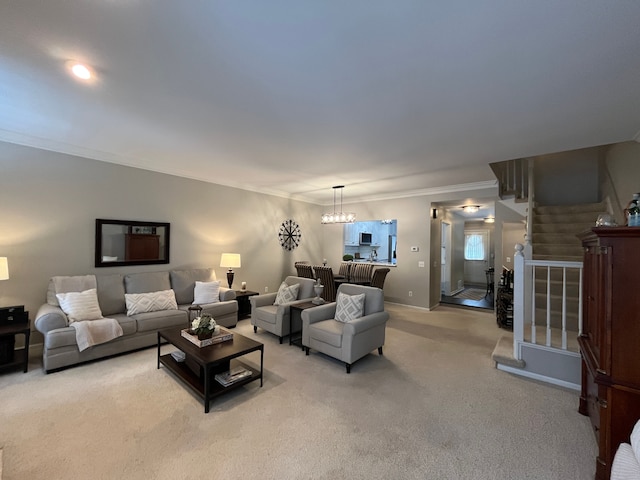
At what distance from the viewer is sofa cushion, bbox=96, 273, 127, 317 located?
370cm

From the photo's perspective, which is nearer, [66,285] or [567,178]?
[66,285]

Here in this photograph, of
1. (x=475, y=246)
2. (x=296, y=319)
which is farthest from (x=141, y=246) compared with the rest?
(x=475, y=246)

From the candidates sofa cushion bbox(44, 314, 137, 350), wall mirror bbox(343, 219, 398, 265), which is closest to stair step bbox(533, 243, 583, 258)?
wall mirror bbox(343, 219, 398, 265)

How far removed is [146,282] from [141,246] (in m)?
0.64

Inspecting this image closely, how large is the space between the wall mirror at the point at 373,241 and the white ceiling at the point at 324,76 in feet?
16.9

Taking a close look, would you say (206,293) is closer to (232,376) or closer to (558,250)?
(232,376)

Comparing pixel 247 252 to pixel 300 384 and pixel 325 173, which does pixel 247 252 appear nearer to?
pixel 325 173

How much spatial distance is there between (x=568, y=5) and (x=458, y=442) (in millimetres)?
2767

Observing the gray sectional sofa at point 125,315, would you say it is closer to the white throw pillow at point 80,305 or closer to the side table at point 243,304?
the white throw pillow at point 80,305

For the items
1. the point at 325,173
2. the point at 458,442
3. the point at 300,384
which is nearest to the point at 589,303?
the point at 458,442

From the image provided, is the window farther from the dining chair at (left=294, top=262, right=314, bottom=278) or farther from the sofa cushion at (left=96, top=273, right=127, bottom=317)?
the sofa cushion at (left=96, top=273, right=127, bottom=317)

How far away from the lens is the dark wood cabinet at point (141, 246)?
4238mm

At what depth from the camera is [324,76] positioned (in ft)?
6.58

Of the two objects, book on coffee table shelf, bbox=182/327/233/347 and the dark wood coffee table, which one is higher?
book on coffee table shelf, bbox=182/327/233/347
